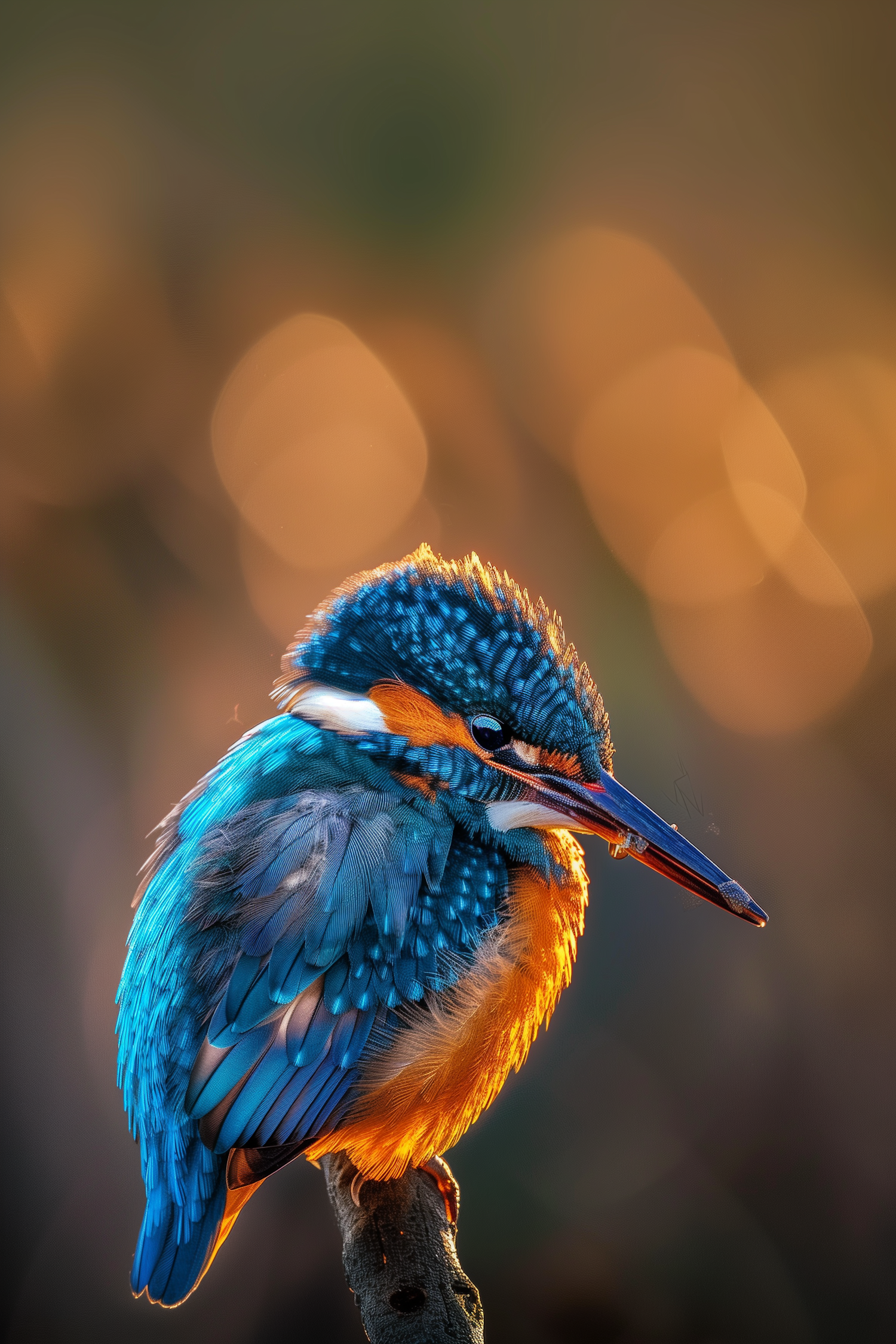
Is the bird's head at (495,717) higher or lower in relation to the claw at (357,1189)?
higher

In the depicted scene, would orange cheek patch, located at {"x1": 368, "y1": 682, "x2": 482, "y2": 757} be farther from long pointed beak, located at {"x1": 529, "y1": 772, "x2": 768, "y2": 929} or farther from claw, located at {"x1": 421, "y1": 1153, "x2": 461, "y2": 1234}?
claw, located at {"x1": 421, "y1": 1153, "x2": 461, "y2": 1234}

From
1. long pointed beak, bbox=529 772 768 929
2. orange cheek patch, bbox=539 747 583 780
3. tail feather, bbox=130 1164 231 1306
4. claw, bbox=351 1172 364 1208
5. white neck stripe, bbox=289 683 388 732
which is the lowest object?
claw, bbox=351 1172 364 1208

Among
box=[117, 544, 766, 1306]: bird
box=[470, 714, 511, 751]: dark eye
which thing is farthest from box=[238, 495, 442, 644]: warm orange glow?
box=[470, 714, 511, 751]: dark eye

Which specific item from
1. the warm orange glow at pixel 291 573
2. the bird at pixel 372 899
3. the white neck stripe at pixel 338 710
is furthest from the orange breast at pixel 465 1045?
the warm orange glow at pixel 291 573

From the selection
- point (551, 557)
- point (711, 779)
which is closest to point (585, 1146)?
point (711, 779)

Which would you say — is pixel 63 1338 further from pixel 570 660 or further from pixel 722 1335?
pixel 570 660

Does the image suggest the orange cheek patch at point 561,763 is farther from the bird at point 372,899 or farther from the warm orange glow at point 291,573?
the warm orange glow at point 291,573
